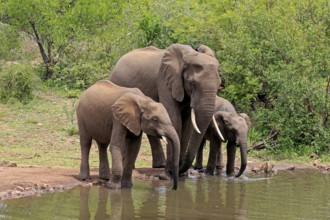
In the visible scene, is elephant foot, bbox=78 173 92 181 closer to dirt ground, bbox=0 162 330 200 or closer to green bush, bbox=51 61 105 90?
dirt ground, bbox=0 162 330 200

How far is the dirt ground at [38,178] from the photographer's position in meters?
10.1

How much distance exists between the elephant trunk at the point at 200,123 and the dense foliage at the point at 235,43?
16.0 feet

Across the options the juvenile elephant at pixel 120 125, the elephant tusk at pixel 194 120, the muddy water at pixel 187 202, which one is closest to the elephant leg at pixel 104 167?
the juvenile elephant at pixel 120 125

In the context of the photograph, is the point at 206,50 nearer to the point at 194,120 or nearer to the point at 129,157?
the point at 194,120

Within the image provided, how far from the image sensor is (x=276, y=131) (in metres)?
17.0

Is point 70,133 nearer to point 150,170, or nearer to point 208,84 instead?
point 150,170

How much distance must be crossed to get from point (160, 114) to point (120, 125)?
636 mm

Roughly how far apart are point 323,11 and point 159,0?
8.87 meters

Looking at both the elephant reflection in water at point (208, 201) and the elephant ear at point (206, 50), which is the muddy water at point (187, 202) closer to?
the elephant reflection in water at point (208, 201)

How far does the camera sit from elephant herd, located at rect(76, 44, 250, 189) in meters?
10.5

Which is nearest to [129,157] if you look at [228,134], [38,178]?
[38,178]

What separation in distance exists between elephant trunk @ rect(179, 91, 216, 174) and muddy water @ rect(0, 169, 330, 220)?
14.9 inches

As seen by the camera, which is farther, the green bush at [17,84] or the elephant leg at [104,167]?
the green bush at [17,84]

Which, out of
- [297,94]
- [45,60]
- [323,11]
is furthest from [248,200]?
[45,60]
